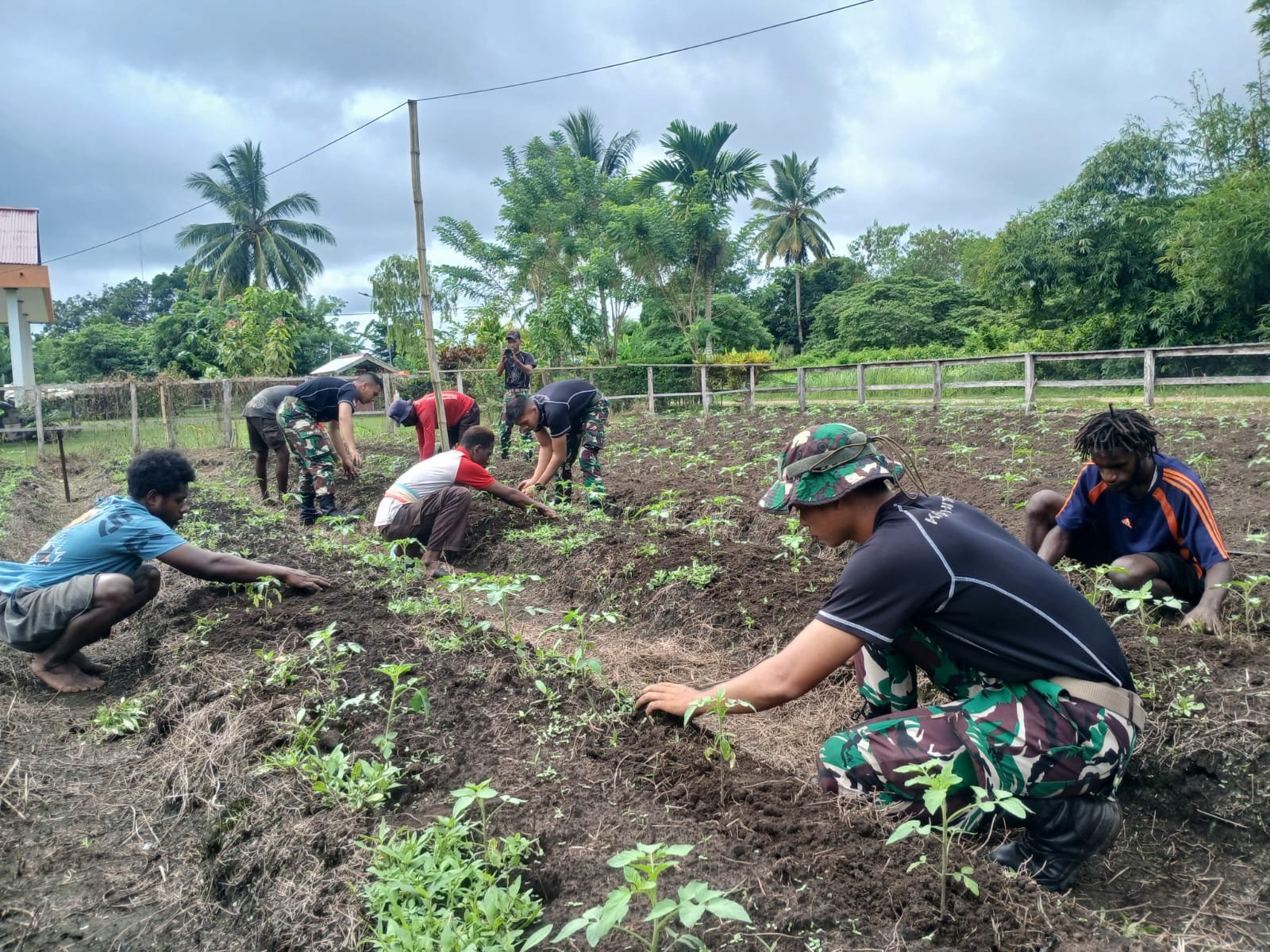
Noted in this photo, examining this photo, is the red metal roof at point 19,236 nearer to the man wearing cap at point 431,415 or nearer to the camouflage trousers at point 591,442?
the man wearing cap at point 431,415

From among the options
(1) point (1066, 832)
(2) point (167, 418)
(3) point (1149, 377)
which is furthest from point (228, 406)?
(3) point (1149, 377)

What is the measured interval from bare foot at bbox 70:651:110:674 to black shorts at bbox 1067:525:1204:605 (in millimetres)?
4788

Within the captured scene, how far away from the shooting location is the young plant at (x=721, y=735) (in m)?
2.22

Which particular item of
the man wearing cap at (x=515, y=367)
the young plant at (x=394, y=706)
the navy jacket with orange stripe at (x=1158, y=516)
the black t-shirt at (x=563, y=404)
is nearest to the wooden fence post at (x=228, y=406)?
the man wearing cap at (x=515, y=367)

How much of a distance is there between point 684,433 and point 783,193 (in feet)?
104

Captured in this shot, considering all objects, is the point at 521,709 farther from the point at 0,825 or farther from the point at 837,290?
the point at 837,290

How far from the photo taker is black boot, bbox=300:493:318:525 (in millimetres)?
7480

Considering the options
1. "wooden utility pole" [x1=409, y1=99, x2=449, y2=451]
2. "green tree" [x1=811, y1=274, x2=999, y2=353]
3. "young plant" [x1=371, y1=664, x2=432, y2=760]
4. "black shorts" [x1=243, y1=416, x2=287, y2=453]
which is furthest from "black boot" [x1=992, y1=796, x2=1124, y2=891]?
"green tree" [x1=811, y1=274, x2=999, y2=353]

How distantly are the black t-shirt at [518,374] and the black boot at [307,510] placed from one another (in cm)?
402

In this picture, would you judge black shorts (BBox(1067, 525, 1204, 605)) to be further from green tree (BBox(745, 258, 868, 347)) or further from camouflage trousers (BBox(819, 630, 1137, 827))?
green tree (BBox(745, 258, 868, 347))

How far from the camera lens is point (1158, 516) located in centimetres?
348

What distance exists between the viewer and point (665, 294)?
27344 millimetres

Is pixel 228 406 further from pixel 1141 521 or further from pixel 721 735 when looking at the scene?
pixel 1141 521

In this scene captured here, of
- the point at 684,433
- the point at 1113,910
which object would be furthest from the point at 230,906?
the point at 684,433
